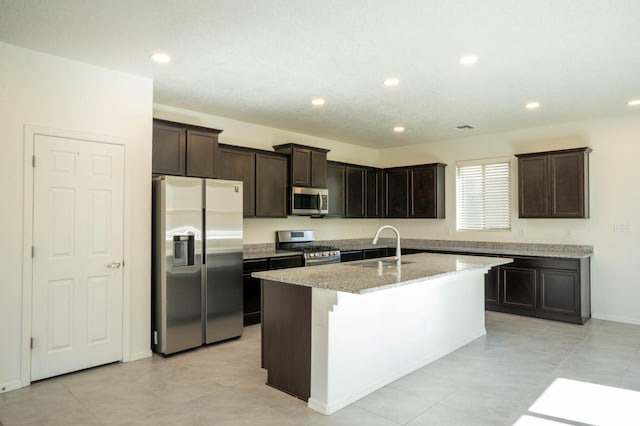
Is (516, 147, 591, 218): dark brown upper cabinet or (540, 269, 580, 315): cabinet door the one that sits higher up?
(516, 147, 591, 218): dark brown upper cabinet

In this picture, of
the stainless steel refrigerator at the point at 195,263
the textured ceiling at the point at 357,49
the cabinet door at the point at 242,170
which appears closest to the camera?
the textured ceiling at the point at 357,49

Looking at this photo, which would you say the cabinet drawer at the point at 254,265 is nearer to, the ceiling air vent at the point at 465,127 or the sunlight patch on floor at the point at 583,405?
Answer: the sunlight patch on floor at the point at 583,405

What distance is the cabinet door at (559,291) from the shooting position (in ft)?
17.3

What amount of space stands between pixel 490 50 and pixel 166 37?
252 cm

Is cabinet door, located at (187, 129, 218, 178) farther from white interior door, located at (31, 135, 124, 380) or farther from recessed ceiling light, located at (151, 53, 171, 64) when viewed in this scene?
recessed ceiling light, located at (151, 53, 171, 64)

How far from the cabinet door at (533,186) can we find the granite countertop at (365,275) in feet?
7.38

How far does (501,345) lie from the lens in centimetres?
443

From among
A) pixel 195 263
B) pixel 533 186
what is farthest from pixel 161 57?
pixel 533 186

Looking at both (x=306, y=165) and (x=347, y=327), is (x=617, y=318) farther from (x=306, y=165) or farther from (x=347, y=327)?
(x=306, y=165)

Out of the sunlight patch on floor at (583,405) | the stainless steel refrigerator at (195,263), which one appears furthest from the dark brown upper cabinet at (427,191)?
the sunlight patch on floor at (583,405)

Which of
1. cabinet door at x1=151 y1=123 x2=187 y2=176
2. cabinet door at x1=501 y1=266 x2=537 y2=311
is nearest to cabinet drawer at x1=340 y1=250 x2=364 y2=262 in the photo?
cabinet door at x1=501 y1=266 x2=537 y2=311

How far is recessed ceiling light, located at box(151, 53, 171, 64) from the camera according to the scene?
3498 mm

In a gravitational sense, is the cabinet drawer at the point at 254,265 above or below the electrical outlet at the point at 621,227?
below

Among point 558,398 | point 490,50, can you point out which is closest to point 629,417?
point 558,398
